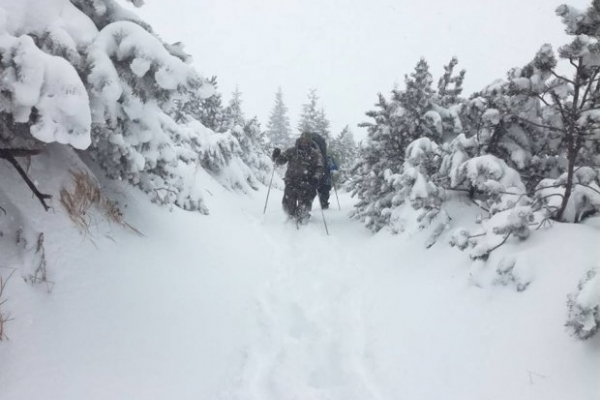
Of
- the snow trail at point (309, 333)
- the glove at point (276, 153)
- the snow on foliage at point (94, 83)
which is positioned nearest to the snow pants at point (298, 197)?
the glove at point (276, 153)

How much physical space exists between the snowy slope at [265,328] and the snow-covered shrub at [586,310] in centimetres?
18

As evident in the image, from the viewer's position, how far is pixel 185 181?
588 centimetres

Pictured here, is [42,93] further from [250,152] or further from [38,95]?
[250,152]

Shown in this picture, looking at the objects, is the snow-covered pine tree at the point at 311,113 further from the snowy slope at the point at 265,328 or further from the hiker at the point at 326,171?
the snowy slope at the point at 265,328

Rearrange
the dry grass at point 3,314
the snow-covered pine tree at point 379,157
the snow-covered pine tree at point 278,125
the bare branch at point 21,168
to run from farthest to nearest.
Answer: the snow-covered pine tree at point 278,125 → the snow-covered pine tree at point 379,157 → the bare branch at point 21,168 → the dry grass at point 3,314

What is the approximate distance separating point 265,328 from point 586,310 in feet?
9.76

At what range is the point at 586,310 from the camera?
2633 millimetres

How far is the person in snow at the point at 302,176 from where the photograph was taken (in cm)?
1055

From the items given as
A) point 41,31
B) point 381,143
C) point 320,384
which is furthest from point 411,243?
point 41,31

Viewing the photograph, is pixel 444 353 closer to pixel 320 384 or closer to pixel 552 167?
pixel 320 384

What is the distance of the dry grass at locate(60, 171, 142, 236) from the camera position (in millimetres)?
3543

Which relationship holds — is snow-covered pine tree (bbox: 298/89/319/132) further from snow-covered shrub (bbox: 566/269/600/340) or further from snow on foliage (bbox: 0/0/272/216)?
snow-covered shrub (bbox: 566/269/600/340)

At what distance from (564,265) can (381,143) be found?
18.9 ft

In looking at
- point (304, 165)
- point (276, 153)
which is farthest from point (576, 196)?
point (276, 153)
